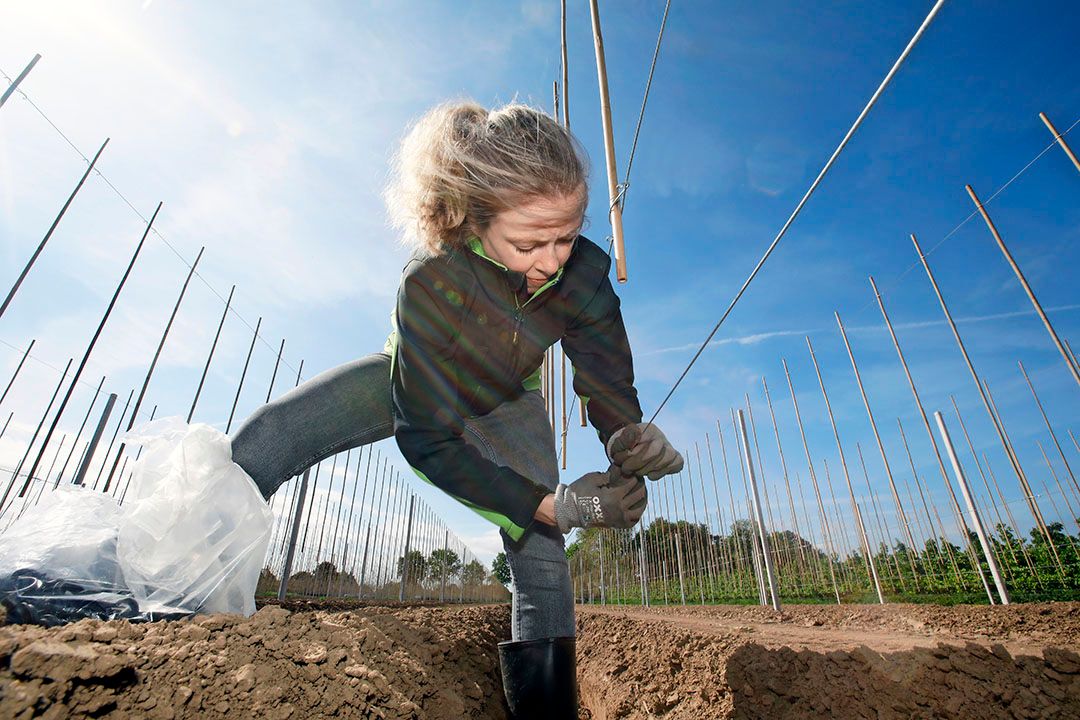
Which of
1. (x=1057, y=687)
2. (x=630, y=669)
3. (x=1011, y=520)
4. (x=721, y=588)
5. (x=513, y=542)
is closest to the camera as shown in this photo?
(x=1057, y=687)

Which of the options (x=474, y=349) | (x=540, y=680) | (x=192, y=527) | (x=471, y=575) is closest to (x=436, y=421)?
(x=474, y=349)

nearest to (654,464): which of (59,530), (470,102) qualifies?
(470,102)

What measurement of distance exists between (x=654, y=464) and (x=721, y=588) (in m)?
12.9

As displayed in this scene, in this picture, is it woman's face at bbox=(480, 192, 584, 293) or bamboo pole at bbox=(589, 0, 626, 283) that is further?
bamboo pole at bbox=(589, 0, 626, 283)

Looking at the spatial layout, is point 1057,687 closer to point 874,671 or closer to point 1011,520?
point 874,671

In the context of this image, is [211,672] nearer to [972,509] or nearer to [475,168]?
[475,168]

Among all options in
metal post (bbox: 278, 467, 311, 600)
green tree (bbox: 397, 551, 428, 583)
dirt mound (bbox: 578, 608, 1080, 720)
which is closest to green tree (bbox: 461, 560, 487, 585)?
green tree (bbox: 397, 551, 428, 583)

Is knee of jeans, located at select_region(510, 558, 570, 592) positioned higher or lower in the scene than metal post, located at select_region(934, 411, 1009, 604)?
lower

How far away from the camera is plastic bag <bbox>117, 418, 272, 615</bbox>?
103 cm

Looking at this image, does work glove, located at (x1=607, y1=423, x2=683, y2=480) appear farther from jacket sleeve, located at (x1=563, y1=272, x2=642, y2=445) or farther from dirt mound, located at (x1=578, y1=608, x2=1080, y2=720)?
dirt mound, located at (x1=578, y1=608, x2=1080, y2=720)

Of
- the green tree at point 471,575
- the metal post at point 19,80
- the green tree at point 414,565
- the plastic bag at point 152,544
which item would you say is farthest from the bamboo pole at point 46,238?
the green tree at point 471,575

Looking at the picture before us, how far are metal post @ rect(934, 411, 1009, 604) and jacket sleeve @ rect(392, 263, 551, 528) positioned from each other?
17.0 ft

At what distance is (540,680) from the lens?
1197mm

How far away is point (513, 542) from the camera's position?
130 cm
